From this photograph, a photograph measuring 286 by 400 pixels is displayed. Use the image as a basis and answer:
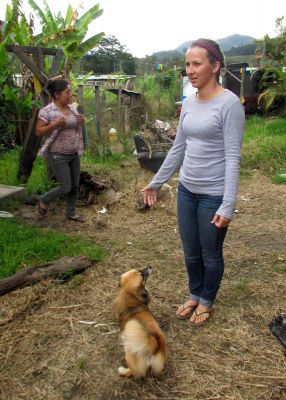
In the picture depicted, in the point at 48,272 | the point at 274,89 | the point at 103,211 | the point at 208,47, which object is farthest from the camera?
the point at 274,89

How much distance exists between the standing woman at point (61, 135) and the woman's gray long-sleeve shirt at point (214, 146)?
231cm

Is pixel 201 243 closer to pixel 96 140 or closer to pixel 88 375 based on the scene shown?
pixel 88 375

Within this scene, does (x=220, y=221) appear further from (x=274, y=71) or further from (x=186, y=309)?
(x=274, y=71)

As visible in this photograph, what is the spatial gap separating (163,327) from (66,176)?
98.3 inches

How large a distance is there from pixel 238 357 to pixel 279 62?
13.6 metres

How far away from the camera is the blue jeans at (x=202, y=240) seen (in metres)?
2.71

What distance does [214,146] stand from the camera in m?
2.57

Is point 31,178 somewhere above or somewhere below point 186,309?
above

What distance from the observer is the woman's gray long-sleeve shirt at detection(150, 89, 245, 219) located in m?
2.44

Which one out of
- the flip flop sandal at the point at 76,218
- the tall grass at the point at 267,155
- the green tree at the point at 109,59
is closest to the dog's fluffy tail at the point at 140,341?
the flip flop sandal at the point at 76,218

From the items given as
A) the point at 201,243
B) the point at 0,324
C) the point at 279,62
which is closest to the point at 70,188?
the point at 0,324

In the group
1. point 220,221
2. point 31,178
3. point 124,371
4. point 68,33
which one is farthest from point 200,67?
point 68,33

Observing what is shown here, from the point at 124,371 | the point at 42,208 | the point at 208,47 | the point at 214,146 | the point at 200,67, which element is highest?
the point at 208,47

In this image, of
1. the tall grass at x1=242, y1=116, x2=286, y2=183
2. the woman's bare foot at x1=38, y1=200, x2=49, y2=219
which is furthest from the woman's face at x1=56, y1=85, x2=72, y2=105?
the tall grass at x1=242, y1=116, x2=286, y2=183
